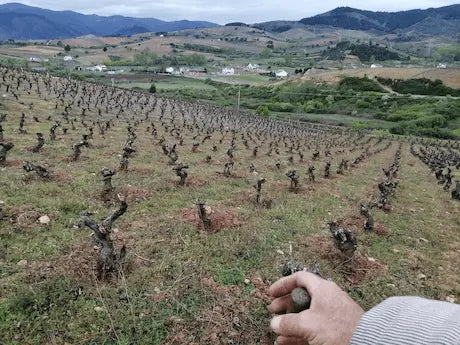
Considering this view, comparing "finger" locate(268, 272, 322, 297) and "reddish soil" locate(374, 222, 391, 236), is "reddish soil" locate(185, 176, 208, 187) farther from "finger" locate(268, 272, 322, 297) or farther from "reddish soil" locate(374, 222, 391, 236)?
"finger" locate(268, 272, 322, 297)

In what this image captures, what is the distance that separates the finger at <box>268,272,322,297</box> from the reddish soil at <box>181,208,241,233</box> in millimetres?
7760

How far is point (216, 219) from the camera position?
1120 cm

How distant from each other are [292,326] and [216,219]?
873 cm

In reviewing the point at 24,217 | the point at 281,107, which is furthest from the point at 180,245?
the point at 281,107

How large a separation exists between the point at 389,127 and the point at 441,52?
146055 mm

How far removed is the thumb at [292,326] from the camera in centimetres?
246

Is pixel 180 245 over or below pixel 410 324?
below

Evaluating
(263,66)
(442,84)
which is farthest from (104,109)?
(263,66)

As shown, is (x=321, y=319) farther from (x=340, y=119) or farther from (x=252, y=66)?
(x=252, y=66)

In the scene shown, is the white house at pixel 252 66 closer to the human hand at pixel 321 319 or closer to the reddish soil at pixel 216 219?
the reddish soil at pixel 216 219

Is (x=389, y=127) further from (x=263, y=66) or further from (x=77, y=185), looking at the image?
(x=263, y=66)

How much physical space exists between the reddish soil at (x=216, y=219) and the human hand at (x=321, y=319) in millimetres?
7958

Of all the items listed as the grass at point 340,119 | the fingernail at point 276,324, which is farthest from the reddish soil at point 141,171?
the grass at point 340,119

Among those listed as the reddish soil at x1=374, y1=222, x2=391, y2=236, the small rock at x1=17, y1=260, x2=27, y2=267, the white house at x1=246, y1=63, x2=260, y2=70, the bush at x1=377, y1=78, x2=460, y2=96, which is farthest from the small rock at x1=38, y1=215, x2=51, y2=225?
the white house at x1=246, y1=63, x2=260, y2=70
